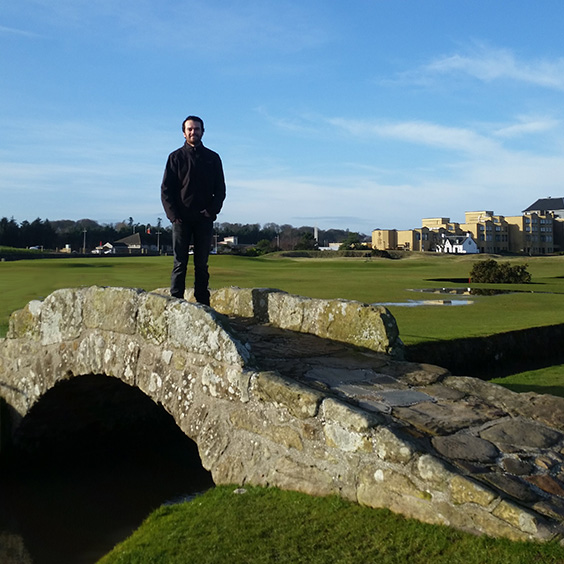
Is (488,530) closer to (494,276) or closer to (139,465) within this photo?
(139,465)

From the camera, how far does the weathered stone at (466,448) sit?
4.56 metres

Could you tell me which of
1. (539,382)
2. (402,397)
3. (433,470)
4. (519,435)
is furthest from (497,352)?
(433,470)

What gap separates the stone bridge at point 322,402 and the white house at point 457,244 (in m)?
107

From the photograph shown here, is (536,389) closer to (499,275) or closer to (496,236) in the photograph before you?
(499,275)

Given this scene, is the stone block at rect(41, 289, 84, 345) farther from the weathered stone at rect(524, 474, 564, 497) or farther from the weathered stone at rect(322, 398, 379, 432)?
the weathered stone at rect(524, 474, 564, 497)

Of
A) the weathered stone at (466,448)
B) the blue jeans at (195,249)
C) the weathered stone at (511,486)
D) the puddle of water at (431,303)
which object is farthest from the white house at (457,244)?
the weathered stone at (511,486)

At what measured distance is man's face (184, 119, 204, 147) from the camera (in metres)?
7.75

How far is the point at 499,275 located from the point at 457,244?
8653 cm

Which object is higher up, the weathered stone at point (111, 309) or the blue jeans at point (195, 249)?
the blue jeans at point (195, 249)

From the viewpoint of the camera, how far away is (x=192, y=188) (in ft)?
25.8

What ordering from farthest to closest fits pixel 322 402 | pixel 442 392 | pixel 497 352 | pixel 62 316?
pixel 497 352 → pixel 62 316 → pixel 442 392 → pixel 322 402

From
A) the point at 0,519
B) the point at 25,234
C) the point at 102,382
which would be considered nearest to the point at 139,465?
the point at 102,382

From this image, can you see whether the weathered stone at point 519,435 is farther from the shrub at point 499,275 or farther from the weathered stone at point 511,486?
the shrub at point 499,275

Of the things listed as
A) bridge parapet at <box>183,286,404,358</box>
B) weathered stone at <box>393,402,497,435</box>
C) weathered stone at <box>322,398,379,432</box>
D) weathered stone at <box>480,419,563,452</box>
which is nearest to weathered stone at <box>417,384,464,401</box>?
weathered stone at <box>393,402,497,435</box>
